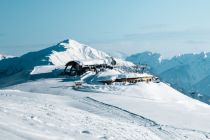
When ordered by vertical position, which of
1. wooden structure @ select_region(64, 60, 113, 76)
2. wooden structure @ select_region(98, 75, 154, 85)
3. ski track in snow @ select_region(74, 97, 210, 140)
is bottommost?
ski track in snow @ select_region(74, 97, 210, 140)

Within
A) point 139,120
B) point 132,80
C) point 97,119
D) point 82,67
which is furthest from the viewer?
point 82,67

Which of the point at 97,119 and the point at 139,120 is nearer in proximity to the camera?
the point at 97,119

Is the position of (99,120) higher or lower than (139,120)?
higher

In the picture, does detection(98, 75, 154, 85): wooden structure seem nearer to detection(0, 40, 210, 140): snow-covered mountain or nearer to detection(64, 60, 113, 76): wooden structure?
detection(0, 40, 210, 140): snow-covered mountain

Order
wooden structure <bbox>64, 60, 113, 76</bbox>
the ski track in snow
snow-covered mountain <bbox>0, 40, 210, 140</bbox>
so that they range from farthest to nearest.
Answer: wooden structure <bbox>64, 60, 113, 76</bbox> < the ski track in snow < snow-covered mountain <bbox>0, 40, 210, 140</bbox>

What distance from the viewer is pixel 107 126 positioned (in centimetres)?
2830

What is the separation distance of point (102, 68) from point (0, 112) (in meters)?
54.6

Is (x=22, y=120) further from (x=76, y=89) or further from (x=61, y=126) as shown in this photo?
(x=76, y=89)

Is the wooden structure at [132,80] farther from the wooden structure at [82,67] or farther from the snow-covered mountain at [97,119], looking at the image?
the wooden structure at [82,67]

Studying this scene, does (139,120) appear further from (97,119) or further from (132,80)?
(132,80)

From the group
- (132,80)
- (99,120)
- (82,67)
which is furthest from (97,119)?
(82,67)

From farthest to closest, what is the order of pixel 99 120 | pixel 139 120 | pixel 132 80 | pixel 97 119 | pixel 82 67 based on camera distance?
pixel 82 67
pixel 132 80
pixel 139 120
pixel 97 119
pixel 99 120

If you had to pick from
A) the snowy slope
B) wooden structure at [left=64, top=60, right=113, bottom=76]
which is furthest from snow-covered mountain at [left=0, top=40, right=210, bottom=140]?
wooden structure at [left=64, top=60, right=113, bottom=76]

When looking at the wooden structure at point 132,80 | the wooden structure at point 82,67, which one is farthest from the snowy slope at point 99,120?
the wooden structure at point 82,67
